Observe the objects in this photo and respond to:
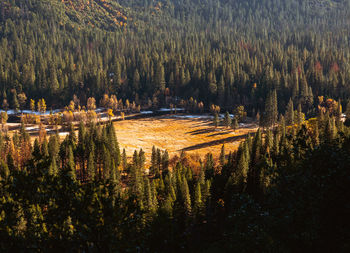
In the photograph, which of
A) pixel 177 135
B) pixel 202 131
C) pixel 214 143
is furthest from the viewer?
pixel 202 131

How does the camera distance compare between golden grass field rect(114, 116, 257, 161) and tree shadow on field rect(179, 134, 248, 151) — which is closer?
golden grass field rect(114, 116, 257, 161)

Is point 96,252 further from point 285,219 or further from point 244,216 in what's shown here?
point 285,219

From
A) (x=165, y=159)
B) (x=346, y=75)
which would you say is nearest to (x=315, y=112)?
(x=346, y=75)

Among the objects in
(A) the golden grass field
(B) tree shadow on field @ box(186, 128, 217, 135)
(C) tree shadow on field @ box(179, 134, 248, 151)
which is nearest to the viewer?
(A) the golden grass field

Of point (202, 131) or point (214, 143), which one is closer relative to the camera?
point (214, 143)

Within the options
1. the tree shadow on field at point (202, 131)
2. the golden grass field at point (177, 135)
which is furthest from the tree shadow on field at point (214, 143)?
the tree shadow on field at point (202, 131)

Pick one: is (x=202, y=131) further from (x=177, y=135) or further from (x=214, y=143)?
(x=214, y=143)

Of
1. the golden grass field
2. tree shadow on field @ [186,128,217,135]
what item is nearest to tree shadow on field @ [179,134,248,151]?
the golden grass field

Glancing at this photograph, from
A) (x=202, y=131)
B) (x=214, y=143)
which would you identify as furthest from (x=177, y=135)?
(x=214, y=143)

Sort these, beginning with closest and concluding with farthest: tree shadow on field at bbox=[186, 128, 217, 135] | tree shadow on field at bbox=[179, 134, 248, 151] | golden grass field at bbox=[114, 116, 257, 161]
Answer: golden grass field at bbox=[114, 116, 257, 161] < tree shadow on field at bbox=[179, 134, 248, 151] < tree shadow on field at bbox=[186, 128, 217, 135]

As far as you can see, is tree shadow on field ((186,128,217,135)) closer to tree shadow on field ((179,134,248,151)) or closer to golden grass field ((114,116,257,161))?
golden grass field ((114,116,257,161))
